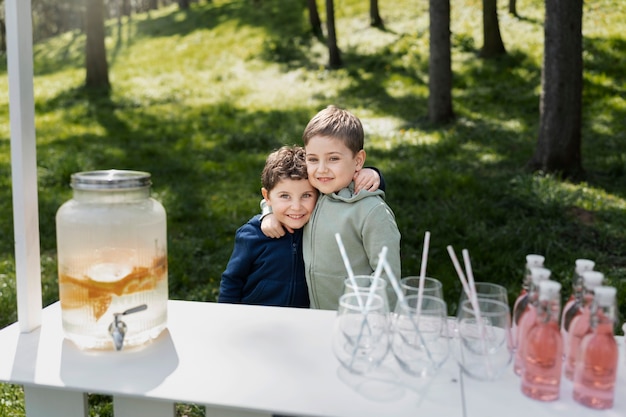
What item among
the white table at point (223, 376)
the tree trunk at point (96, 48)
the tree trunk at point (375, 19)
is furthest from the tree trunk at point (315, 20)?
the white table at point (223, 376)

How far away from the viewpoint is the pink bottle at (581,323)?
163cm

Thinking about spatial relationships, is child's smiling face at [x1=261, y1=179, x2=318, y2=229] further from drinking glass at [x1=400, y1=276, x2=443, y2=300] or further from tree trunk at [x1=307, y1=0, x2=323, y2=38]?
tree trunk at [x1=307, y1=0, x2=323, y2=38]

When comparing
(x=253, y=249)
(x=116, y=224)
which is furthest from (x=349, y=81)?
(x=116, y=224)

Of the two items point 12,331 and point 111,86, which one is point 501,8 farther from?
point 12,331

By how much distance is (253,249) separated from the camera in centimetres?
291

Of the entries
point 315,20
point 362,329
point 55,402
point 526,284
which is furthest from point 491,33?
point 55,402

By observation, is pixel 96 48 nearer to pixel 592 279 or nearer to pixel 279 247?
pixel 279 247

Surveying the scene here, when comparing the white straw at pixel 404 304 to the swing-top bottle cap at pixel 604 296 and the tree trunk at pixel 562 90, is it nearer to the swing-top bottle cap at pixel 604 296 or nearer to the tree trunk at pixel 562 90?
the swing-top bottle cap at pixel 604 296

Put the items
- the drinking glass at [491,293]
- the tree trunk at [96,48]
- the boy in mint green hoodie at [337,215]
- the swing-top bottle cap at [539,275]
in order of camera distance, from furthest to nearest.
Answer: the tree trunk at [96,48], the boy in mint green hoodie at [337,215], the drinking glass at [491,293], the swing-top bottle cap at [539,275]

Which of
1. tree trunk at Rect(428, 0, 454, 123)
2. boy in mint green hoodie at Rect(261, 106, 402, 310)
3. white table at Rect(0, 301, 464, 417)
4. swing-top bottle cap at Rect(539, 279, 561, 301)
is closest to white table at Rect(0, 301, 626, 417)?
white table at Rect(0, 301, 464, 417)

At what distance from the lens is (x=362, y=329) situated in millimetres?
1759

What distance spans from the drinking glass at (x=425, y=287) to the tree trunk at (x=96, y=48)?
13.4 meters

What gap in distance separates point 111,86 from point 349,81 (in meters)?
5.30

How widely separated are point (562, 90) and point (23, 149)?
6.23m
